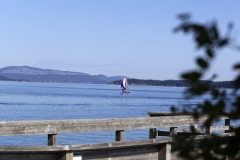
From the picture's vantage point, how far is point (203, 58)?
2.11 meters

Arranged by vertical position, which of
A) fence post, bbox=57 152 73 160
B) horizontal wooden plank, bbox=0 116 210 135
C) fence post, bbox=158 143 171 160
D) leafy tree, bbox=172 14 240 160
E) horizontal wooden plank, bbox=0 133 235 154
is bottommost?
fence post, bbox=158 143 171 160

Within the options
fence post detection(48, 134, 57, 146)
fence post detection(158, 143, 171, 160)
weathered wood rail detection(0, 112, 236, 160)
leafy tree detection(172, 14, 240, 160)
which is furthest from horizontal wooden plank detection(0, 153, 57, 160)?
leafy tree detection(172, 14, 240, 160)

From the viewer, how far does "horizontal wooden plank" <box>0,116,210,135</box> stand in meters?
7.02

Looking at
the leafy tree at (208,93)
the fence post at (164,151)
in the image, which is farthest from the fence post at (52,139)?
the leafy tree at (208,93)

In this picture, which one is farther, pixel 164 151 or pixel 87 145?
pixel 164 151

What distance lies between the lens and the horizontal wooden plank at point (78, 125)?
702 centimetres

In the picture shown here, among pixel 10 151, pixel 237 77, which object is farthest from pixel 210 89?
pixel 10 151

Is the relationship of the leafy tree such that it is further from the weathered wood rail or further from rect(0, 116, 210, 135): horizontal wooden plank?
rect(0, 116, 210, 135): horizontal wooden plank

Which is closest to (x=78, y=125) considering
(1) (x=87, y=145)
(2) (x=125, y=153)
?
(1) (x=87, y=145)

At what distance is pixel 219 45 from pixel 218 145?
42cm

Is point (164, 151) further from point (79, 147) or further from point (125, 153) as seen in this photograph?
point (79, 147)

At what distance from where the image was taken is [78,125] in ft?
25.3

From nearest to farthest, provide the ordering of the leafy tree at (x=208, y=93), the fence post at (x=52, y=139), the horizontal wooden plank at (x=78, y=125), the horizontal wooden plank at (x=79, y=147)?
the leafy tree at (x=208, y=93) < the horizontal wooden plank at (x=79, y=147) < the horizontal wooden plank at (x=78, y=125) < the fence post at (x=52, y=139)

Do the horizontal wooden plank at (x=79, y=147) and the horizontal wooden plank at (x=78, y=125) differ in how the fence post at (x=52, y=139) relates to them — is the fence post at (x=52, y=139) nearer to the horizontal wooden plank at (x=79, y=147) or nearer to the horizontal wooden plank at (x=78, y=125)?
the horizontal wooden plank at (x=78, y=125)
